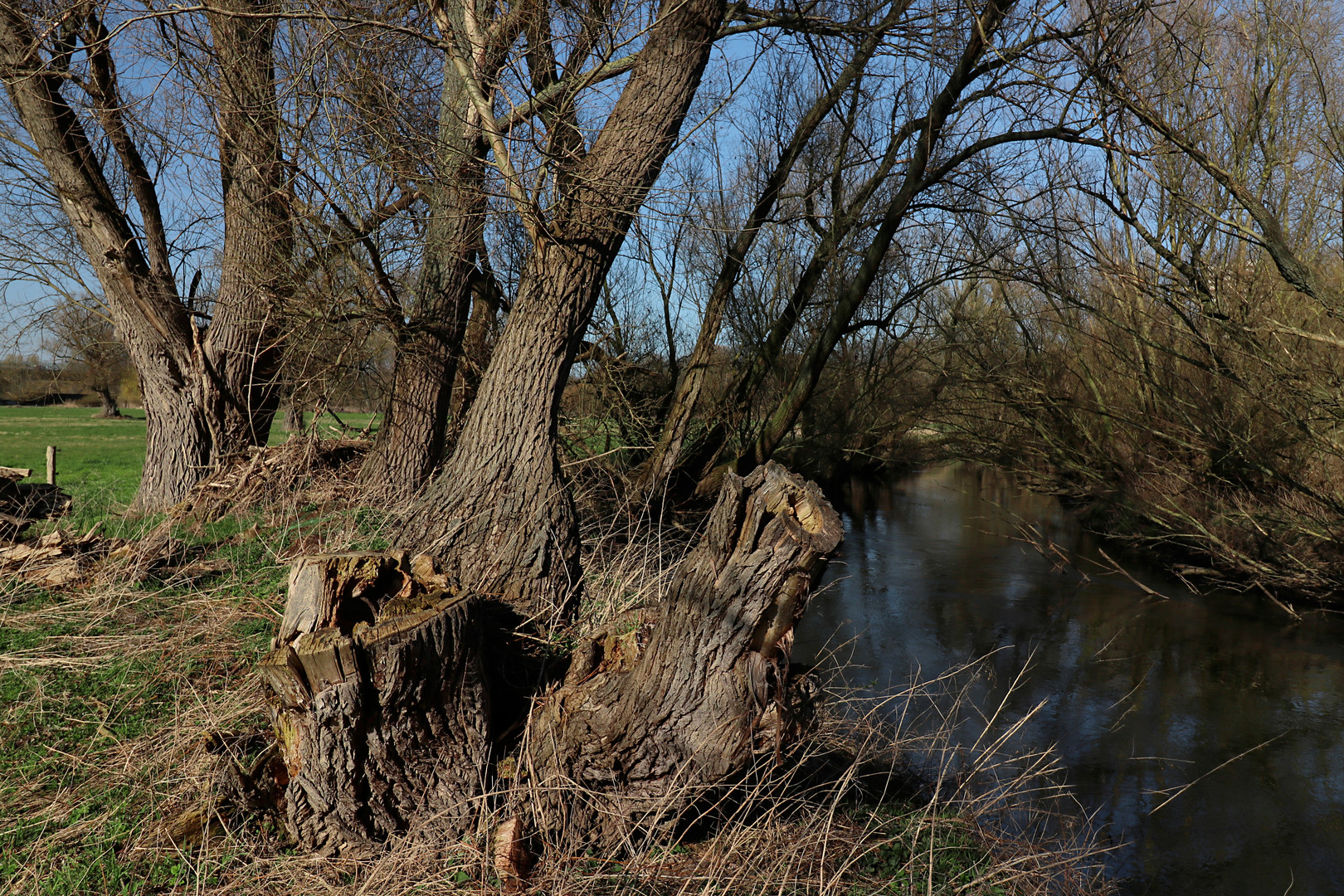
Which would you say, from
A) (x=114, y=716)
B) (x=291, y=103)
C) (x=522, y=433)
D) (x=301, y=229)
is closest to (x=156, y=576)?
(x=114, y=716)

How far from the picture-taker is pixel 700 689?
3227 mm

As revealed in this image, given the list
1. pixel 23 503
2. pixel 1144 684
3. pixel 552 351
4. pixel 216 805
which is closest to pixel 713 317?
pixel 552 351

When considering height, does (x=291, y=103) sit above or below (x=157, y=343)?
above

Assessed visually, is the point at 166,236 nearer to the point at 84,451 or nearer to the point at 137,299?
the point at 137,299

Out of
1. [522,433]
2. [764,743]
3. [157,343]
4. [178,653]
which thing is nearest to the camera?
[764,743]

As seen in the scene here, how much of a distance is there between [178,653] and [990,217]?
10.2 metres

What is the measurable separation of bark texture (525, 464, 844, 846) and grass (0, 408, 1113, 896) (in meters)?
0.20

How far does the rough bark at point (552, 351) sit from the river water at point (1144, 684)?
2.12 metres

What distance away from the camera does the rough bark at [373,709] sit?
298cm

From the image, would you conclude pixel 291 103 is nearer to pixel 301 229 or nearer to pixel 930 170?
pixel 301 229

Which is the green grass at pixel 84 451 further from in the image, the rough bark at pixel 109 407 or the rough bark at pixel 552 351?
the rough bark at pixel 552 351

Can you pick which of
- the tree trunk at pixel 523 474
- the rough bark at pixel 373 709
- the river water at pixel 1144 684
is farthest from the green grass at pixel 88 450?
the river water at pixel 1144 684

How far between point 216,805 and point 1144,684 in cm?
779

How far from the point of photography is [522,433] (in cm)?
475
